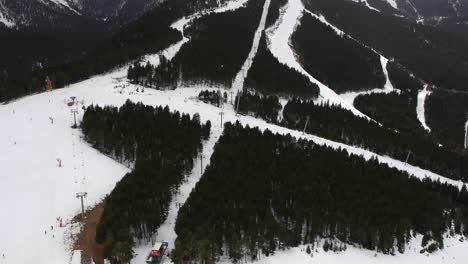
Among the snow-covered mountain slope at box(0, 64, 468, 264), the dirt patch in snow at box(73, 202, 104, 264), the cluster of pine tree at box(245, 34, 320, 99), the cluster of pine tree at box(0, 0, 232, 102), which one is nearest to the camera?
the dirt patch in snow at box(73, 202, 104, 264)

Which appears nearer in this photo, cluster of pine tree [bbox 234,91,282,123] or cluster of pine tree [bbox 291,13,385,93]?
cluster of pine tree [bbox 234,91,282,123]

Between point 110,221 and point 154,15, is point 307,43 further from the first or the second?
point 110,221

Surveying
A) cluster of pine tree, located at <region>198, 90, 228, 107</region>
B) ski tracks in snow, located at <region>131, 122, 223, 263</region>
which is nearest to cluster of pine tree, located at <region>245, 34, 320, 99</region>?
cluster of pine tree, located at <region>198, 90, 228, 107</region>

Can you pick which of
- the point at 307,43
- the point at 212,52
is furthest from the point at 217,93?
the point at 307,43

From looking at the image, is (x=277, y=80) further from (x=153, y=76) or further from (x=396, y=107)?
(x=396, y=107)

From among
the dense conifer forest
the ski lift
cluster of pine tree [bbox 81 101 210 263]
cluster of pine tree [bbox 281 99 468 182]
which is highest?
cluster of pine tree [bbox 81 101 210 263]

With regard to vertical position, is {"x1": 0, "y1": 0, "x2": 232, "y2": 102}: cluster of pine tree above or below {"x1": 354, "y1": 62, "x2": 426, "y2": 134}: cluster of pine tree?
above

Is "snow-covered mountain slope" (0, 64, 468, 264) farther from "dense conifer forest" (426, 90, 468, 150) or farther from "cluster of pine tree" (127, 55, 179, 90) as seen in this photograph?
"dense conifer forest" (426, 90, 468, 150)
